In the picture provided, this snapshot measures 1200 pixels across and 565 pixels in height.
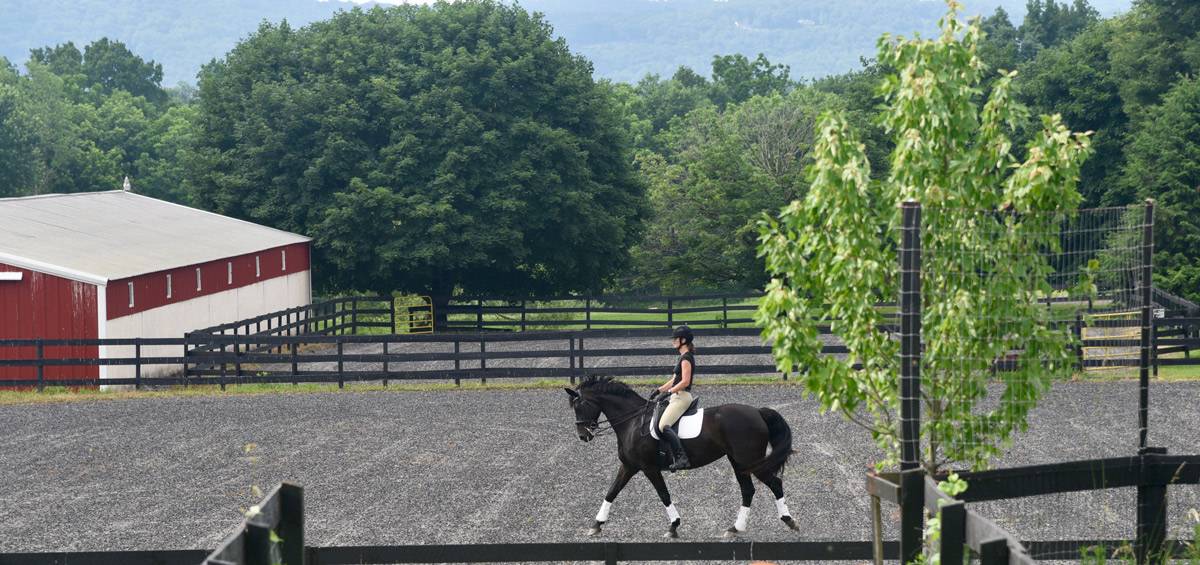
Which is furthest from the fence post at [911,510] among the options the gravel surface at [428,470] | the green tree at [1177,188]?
the green tree at [1177,188]

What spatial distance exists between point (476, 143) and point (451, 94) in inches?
78.8

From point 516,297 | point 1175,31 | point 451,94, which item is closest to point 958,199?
point 516,297

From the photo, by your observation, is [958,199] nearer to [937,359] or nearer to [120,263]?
[937,359]

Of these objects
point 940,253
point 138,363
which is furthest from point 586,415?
point 138,363

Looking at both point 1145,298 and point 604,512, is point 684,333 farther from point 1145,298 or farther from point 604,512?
point 1145,298

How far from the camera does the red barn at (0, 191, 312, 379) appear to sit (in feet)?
83.1

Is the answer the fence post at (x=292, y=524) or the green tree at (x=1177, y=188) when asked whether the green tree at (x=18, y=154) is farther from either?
the fence post at (x=292, y=524)

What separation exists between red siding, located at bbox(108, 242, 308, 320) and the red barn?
0.03 m

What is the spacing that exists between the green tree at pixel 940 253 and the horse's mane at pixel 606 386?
4319mm

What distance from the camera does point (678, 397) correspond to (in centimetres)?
1191

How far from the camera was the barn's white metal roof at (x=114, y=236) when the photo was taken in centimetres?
2611

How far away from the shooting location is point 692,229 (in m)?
48.7

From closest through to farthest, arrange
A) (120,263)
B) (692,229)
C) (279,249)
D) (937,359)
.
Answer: (937,359)
(120,263)
(279,249)
(692,229)

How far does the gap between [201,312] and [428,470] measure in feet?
58.1
